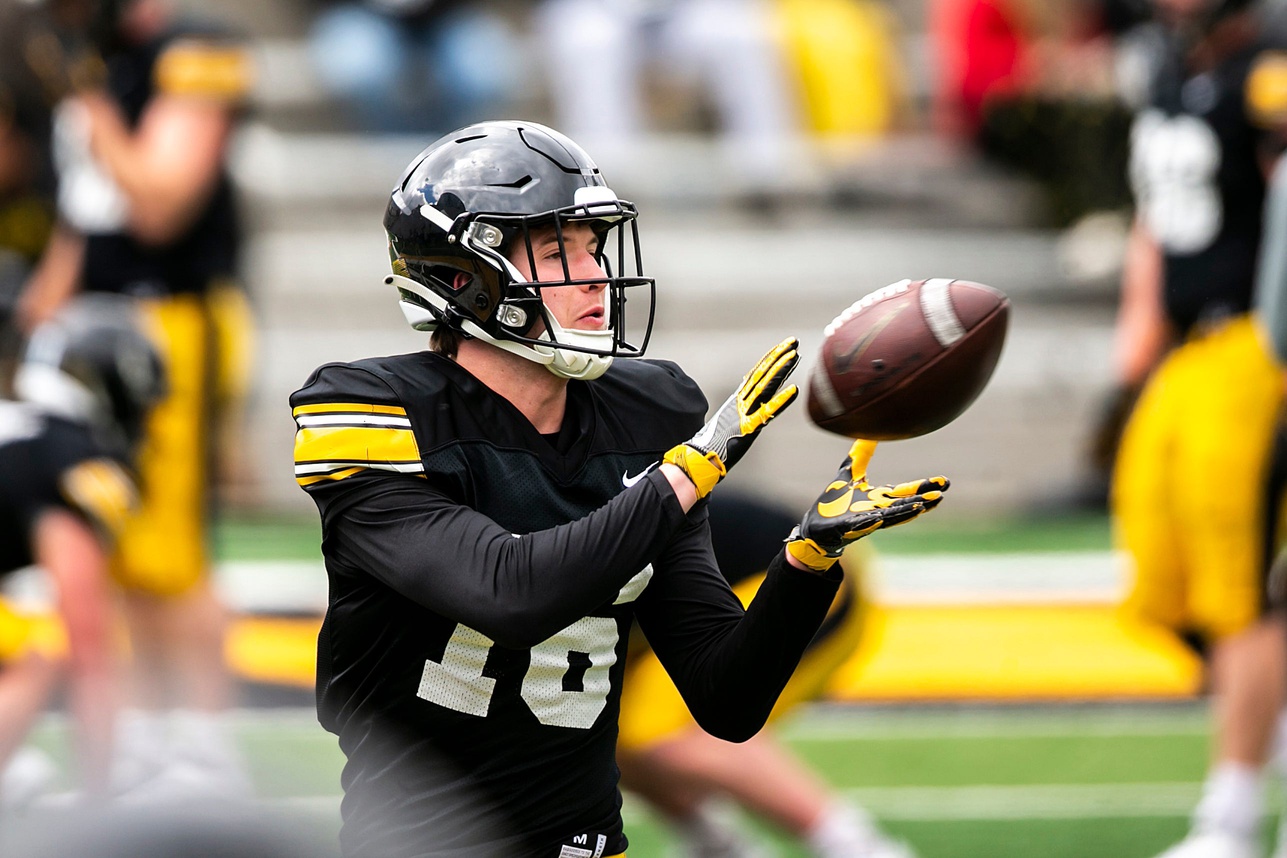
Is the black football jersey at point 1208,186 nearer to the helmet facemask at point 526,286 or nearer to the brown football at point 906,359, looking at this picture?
the brown football at point 906,359

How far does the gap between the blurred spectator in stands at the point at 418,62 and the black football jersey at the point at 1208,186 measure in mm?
5735

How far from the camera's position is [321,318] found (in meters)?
10.1

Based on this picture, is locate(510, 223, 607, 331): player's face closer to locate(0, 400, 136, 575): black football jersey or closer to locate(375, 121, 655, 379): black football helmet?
locate(375, 121, 655, 379): black football helmet

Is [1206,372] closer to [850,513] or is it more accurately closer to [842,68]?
[850,513]

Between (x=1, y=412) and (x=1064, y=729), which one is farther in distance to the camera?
(x=1064, y=729)

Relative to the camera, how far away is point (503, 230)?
2432 mm

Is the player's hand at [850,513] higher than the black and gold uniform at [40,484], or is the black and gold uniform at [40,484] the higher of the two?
the player's hand at [850,513]

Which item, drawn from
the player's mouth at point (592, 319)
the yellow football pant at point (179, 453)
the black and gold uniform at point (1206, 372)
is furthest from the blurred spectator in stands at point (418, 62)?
the player's mouth at point (592, 319)

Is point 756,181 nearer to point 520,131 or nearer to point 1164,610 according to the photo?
point 1164,610

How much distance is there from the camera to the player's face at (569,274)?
2.44m

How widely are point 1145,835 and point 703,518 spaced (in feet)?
7.75

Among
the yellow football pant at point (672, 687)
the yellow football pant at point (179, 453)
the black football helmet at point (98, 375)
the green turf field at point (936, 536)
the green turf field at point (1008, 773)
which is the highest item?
the black football helmet at point (98, 375)

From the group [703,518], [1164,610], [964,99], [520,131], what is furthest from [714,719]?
[964,99]

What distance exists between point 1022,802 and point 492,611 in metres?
2.86
